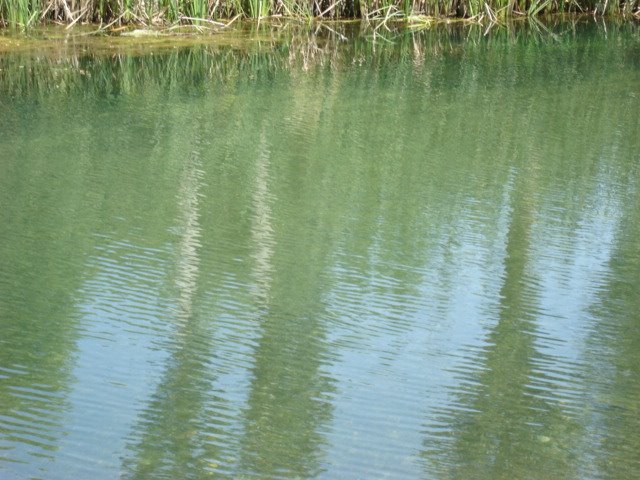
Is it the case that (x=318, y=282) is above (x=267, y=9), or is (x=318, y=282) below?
below

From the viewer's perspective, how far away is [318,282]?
366 centimetres

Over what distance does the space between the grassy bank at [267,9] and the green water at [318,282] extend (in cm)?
225

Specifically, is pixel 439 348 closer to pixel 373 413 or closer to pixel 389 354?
pixel 389 354

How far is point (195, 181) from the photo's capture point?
4.90 m

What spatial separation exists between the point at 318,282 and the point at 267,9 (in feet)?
21.2

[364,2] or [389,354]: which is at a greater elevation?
[364,2]

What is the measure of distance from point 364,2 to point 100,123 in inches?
180

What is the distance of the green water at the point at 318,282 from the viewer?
261 cm

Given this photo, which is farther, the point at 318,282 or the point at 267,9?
the point at 267,9

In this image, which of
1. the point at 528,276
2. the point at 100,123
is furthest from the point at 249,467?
the point at 100,123

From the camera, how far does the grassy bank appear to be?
29.8ft

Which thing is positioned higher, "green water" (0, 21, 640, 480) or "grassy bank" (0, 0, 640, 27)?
"grassy bank" (0, 0, 640, 27)

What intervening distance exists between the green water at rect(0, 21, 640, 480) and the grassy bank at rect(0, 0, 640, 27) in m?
2.25

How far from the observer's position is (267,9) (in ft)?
31.8
